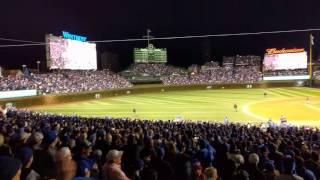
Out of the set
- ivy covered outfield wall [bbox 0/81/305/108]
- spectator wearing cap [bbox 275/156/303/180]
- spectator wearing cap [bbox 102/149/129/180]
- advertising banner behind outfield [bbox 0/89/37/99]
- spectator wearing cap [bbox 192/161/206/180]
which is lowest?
ivy covered outfield wall [bbox 0/81/305/108]

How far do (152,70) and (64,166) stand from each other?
11534 centimetres

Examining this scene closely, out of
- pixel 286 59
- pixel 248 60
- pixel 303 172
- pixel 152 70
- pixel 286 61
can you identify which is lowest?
pixel 303 172

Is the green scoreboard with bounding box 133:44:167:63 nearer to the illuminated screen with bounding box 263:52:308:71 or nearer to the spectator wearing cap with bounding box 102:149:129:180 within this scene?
the illuminated screen with bounding box 263:52:308:71

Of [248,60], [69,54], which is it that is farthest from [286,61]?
[69,54]

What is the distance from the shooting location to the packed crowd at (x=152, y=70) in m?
117

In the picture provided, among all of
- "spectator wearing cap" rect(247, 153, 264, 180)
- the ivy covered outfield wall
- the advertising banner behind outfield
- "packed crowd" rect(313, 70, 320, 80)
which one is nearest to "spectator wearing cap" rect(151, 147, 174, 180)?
"spectator wearing cap" rect(247, 153, 264, 180)

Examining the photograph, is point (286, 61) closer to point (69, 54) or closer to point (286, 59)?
point (286, 59)

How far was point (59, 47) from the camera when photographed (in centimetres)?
7794

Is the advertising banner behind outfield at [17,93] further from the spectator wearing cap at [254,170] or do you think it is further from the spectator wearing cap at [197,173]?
the spectator wearing cap at [254,170]

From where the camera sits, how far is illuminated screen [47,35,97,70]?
76.5 meters

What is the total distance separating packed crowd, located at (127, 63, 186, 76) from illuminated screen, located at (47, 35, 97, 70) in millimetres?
27460

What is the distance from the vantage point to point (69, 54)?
80.3m

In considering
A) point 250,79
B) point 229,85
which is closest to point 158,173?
point 229,85

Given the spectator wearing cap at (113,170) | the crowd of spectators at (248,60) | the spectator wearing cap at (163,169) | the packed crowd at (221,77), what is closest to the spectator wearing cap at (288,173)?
the spectator wearing cap at (163,169)
